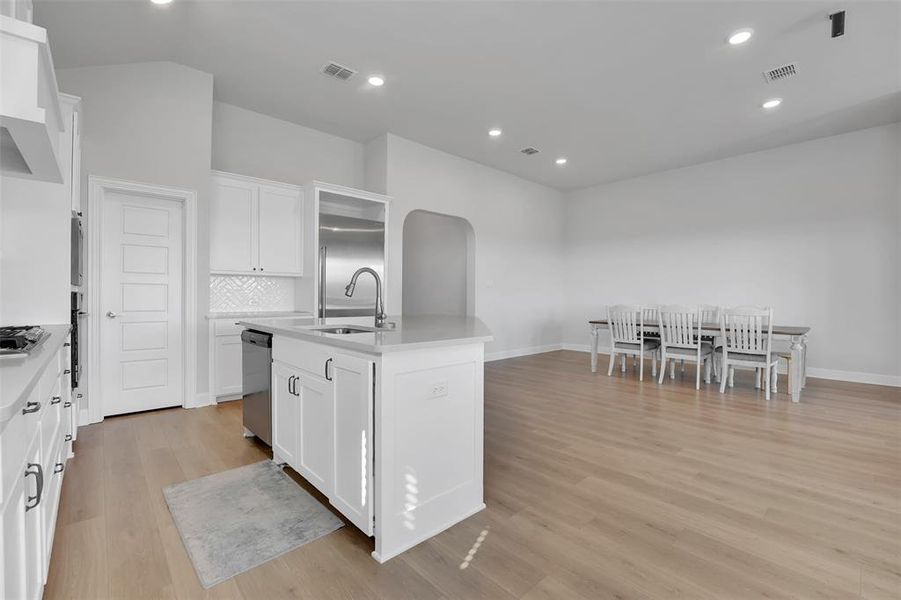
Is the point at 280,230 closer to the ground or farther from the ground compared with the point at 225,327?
farther from the ground

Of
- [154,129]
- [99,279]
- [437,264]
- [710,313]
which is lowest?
[710,313]

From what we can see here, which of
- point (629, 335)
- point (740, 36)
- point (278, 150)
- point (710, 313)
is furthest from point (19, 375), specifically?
point (710, 313)

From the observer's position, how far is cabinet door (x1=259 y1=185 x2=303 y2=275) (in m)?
4.55

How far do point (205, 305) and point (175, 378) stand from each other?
0.74 metres

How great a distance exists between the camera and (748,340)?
4.57m

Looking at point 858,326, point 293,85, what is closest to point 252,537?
point 293,85

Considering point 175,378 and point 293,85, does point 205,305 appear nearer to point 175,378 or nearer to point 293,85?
point 175,378

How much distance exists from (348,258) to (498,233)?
9.68 feet

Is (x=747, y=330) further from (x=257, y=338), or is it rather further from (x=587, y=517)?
(x=257, y=338)

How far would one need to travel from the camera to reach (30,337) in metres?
1.63

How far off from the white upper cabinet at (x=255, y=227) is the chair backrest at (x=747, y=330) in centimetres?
500

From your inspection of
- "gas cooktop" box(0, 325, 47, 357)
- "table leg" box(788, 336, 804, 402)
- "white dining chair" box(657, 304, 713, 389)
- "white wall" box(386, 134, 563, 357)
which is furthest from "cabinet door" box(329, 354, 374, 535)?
"table leg" box(788, 336, 804, 402)

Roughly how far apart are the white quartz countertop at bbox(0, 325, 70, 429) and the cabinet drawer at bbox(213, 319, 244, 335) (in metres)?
2.41

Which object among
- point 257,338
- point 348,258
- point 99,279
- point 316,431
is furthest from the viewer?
point 348,258
